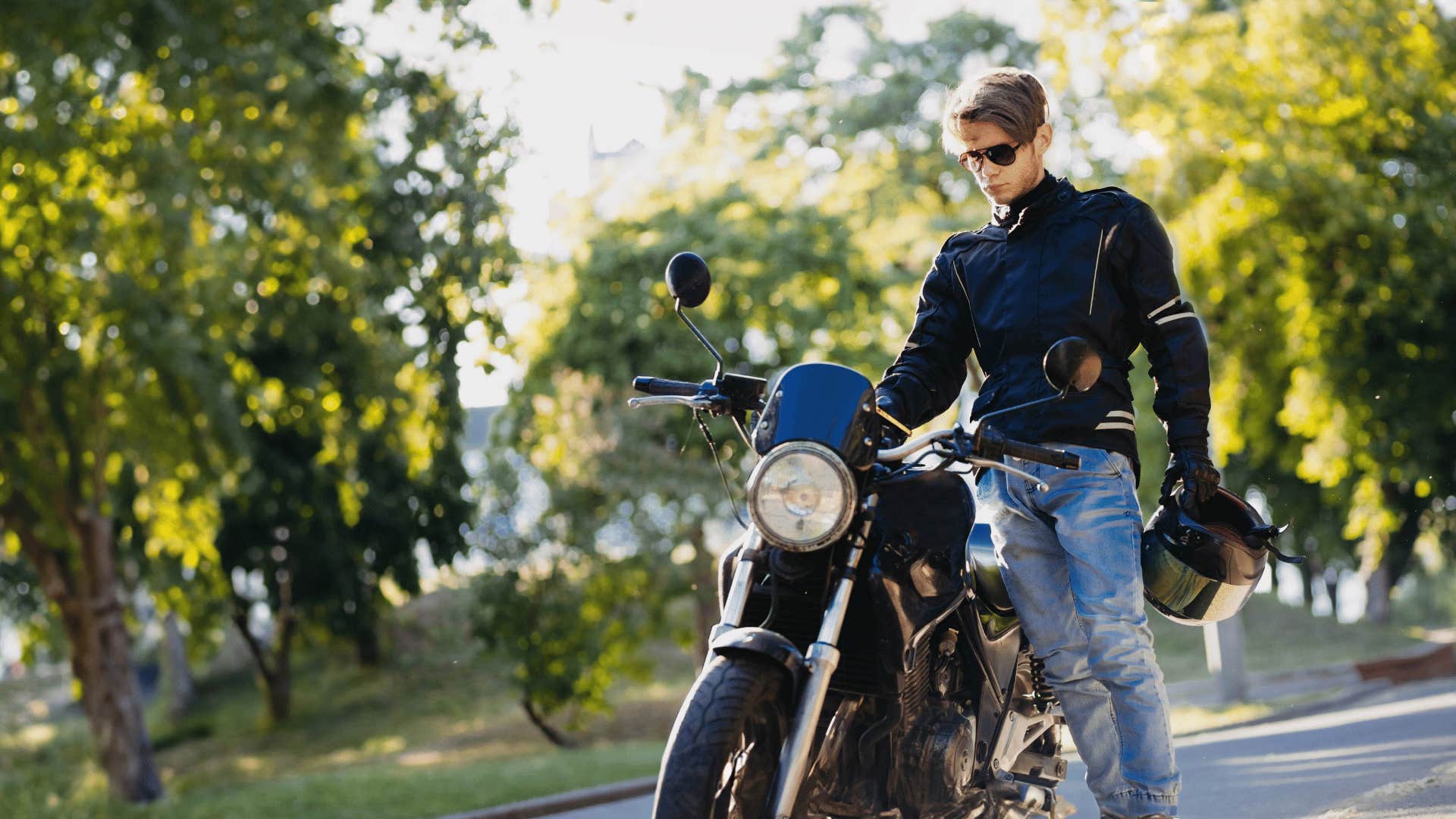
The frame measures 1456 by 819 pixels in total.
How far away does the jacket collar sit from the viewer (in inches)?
164

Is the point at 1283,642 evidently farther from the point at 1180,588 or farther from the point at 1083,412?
the point at 1083,412

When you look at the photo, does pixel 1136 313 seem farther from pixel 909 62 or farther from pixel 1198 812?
pixel 909 62

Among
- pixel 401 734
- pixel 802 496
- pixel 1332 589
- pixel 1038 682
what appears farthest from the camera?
pixel 1332 589

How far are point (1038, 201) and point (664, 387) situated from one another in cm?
112

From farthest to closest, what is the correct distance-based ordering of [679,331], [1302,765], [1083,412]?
[679,331] → [1302,765] → [1083,412]

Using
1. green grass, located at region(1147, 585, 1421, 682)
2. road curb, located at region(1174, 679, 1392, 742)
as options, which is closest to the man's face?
road curb, located at region(1174, 679, 1392, 742)

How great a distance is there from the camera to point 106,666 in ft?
56.1

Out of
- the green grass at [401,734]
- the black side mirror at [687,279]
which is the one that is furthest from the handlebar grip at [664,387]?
the green grass at [401,734]

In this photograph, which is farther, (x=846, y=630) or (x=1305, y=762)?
(x=1305, y=762)

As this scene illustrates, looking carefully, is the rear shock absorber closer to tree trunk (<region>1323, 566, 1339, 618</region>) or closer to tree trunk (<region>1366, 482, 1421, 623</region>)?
tree trunk (<region>1366, 482, 1421, 623</region>)

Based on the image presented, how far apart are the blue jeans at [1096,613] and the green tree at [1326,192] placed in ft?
50.2

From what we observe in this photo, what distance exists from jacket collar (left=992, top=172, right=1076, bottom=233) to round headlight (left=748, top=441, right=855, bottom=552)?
1.13m

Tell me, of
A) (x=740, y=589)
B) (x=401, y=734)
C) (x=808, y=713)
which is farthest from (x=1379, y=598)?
(x=808, y=713)

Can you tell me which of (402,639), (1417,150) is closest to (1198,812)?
(1417,150)
